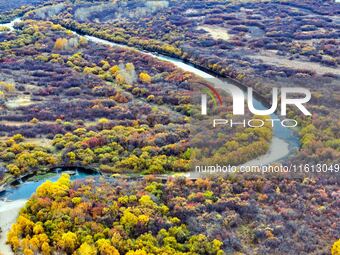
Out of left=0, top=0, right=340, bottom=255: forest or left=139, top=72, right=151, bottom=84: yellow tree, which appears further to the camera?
left=139, top=72, right=151, bottom=84: yellow tree

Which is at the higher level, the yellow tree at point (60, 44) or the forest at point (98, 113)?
the yellow tree at point (60, 44)

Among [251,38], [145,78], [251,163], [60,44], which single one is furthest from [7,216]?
[251,38]

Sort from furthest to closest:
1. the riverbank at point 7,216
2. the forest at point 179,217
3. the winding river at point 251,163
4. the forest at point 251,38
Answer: the forest at point 251,38
the winding river at point 251,163
the riverbank at point 7,216
the forest at point 179,217

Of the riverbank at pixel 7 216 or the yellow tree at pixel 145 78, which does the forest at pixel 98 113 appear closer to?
the yellow tree at pixel 145 78

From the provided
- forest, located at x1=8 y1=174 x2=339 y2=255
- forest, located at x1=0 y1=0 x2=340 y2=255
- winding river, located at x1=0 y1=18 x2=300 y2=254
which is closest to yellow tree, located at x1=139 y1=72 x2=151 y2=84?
forest, located at x1=0 y1=0 x2=340 y2=255

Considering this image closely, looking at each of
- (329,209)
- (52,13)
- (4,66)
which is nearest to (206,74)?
(4,66)

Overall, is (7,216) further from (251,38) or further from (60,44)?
(251,38)

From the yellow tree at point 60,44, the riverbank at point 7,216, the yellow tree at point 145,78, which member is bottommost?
the riverbank at point 7,216

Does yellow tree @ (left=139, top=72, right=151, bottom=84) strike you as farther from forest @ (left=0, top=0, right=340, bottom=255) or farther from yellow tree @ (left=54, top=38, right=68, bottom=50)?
yellow tree @ (left=54, top=38, right=68, bottom=50)

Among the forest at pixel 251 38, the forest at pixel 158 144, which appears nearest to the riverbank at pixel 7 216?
the forest at pixel 158 144
